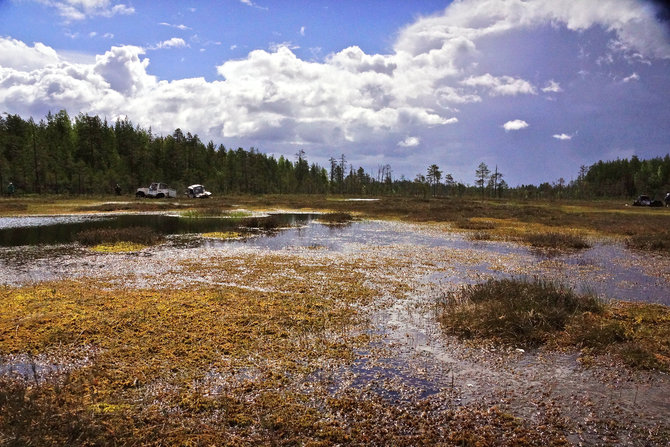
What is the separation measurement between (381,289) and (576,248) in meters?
15.7

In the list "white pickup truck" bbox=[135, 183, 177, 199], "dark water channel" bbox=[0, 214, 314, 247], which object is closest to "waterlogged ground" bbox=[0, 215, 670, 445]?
"dark water channel" bbox=[0, 214, 314, 247]

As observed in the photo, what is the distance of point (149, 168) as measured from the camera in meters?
109

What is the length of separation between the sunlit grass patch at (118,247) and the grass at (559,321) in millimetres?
16362

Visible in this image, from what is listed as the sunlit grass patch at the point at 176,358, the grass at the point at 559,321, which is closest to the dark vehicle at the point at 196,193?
the sunlit grass patch at the point at 176,358

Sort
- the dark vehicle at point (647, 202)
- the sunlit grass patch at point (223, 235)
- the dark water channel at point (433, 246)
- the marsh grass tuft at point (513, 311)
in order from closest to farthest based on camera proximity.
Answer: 1. the marsh grass tuft at point (513, 311)
2. the dark water channel at point (433, 246)
3. the sunlit grass patch at point (223, 235)
4. the dark vehicle at point (647, 202)

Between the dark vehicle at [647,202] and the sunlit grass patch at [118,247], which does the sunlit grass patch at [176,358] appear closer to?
the sunlit grass patch at [118,247]

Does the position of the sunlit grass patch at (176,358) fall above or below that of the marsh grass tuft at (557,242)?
below

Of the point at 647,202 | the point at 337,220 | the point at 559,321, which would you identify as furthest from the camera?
the point at 647,202

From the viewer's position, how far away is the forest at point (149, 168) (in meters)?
83.6

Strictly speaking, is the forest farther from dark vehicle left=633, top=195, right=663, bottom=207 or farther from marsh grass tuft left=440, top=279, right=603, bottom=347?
marsh grass tuft left=440, top=279, right=603, bottom=347

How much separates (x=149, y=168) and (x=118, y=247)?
98547 mm

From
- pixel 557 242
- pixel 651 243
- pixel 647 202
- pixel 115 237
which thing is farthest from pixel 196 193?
pixel 647 202

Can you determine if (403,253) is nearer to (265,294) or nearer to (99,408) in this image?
(265,294)

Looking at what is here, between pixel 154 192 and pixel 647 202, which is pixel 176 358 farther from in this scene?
pixel 647 202
